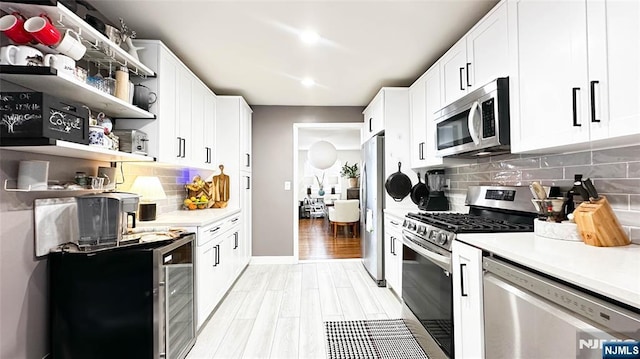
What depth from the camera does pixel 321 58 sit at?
9.23 feet

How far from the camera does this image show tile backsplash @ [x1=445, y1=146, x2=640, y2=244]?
4.37ft

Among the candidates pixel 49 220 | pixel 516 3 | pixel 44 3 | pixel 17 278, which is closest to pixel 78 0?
pixel 44 3

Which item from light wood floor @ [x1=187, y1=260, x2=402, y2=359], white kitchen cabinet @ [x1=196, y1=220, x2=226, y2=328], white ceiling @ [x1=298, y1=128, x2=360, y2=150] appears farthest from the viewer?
white ceiling @ [x1=298, y1=128, x2=360, y2=150]

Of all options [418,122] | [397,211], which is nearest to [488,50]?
[418,122]

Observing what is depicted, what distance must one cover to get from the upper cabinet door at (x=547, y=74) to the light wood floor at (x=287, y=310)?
1933 mm

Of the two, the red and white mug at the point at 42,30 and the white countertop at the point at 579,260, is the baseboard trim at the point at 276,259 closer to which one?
the white countertop at the point at 579,260

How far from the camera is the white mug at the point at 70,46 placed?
1.45 m

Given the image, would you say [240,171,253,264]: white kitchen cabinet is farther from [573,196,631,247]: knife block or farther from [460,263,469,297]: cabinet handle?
[573,196,631,247]: knife block

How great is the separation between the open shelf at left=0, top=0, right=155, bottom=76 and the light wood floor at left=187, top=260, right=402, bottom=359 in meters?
2.07

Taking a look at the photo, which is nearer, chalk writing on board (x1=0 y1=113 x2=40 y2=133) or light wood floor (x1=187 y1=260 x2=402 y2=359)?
chalk writing on board (x1=0 y1=113 x2=40 y2=133)

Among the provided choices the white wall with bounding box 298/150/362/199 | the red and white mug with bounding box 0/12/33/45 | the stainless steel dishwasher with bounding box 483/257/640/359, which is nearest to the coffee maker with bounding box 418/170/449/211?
the stainless steel dishwasher with bounding box 483/257/640/359

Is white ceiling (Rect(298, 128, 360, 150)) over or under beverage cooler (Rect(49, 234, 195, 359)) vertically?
over

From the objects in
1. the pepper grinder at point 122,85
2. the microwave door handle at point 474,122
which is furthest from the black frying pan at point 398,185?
the pepper grinder at point 122,85

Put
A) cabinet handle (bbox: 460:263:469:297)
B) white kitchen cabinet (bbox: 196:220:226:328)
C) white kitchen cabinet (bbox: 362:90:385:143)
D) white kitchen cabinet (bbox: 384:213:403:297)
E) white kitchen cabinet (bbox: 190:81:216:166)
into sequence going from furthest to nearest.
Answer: white kitchen cabinet (bbox: 362:90:385:143) → white kitchen cabinet (bbox: 190:81:216:166) → white kitchen cabinet (bbox: 384:213:403:297) → white kitchen cabinet (bbox: 196:220:226:328) → cabinet handle (bbox: 460:263:469:297)
